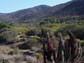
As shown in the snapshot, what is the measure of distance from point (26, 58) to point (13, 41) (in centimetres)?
1968

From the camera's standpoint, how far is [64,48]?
6.89 metres

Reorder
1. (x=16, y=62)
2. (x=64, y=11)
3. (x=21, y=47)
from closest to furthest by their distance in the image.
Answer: (x=16, y=62) < (x=21, y=47) < (x=64, y=11)

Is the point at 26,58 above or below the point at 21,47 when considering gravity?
above

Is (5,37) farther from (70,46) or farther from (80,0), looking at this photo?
(80,0)

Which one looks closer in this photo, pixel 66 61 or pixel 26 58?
pixel 66 61

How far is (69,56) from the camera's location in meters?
6.96

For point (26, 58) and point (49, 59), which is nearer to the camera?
point (49, 59)

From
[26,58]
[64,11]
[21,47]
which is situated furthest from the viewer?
[64,11]

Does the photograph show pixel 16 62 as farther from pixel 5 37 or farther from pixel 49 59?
pixel 5 37

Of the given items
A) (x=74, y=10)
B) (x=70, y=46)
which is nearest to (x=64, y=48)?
(x=70, y=46)

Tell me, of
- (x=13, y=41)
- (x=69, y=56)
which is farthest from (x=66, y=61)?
(x=13, y=41)

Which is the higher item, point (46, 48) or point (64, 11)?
point (46, 48)

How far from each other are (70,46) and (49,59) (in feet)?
2.74

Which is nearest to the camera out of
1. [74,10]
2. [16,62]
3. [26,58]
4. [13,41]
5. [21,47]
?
[16,62]
